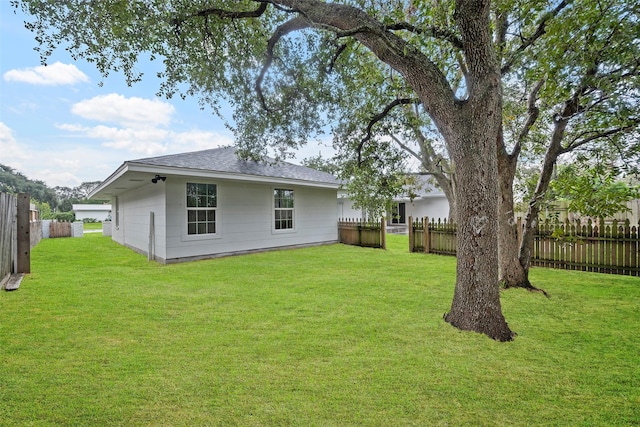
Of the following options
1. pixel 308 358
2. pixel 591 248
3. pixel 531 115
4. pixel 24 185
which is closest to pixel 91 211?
pixel 24 185

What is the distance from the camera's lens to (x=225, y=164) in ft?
32.0

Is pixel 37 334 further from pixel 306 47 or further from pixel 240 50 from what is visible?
pixel 306 47

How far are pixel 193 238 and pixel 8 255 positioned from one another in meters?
3.77

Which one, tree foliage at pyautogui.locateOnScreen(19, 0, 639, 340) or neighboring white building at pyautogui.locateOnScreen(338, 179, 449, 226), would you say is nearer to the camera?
tree foliage at pyautogui.locateOnScreen(19, 0, 639, 340)

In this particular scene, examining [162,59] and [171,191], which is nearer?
[162,59]

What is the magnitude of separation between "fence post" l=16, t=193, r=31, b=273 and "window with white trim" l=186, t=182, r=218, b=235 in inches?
132

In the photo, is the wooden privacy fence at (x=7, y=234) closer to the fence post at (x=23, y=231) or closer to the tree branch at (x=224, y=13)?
the fence post at (x=23, y=231)

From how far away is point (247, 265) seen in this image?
317 inches

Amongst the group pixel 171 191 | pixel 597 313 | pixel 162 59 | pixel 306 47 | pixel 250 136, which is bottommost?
pixel 597 313

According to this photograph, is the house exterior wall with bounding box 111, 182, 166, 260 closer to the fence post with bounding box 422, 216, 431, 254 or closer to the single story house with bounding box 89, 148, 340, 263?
the single story house with bounding box 89, 148, 340, 263

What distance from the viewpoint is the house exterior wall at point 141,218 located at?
864 centimetres

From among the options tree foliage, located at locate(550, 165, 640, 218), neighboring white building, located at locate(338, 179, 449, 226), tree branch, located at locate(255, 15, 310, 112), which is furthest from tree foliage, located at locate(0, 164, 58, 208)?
tree foliage, located at locate(550, 165, 640, 218)

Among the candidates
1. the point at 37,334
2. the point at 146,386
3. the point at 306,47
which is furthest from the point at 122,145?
the point at 146,386

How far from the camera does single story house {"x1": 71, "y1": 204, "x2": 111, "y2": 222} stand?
→ 136 feet
